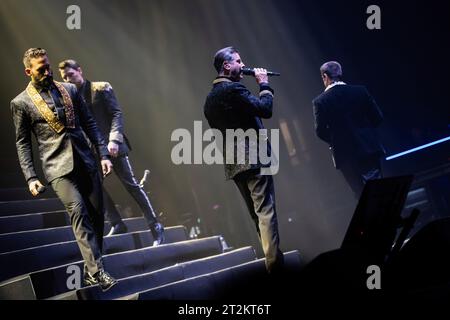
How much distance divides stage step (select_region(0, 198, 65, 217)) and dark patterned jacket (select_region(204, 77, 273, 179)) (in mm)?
3122

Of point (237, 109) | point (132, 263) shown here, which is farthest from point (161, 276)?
point (237, 109)

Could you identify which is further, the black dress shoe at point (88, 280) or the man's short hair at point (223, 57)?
the man's short hair at point (223, 57)

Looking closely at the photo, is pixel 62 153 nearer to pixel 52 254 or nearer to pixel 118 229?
pixel 52 254

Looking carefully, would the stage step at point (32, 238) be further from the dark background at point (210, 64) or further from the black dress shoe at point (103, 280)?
the dark background at point (210, 64)

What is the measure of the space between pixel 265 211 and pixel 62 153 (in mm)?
1688

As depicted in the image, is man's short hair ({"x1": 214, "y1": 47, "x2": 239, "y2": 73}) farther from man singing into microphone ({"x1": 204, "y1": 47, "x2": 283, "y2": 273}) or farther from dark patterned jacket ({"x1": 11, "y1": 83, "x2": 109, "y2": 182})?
dark patterned jacket ({"x1": 11, "y1": 83, "x2": 109, "y2": 182})

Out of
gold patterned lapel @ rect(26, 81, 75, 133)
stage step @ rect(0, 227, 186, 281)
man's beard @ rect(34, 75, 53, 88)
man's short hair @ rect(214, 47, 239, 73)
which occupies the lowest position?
stage step @ rect(0, 227, 186, 281)

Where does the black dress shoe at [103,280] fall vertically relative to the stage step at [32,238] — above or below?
below

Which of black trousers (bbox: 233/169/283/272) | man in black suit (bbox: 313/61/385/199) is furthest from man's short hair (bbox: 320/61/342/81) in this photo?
black trousers (bbox: 233/169/283/272)

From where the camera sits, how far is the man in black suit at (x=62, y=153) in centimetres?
362

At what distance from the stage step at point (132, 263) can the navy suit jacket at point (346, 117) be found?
1843mm

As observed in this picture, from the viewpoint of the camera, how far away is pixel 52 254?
447 cm

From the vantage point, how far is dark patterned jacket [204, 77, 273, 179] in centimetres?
377

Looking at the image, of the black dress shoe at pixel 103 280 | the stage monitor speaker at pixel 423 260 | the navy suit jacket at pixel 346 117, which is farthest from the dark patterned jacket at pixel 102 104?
the stage monitor speaker at pixel 423 260
